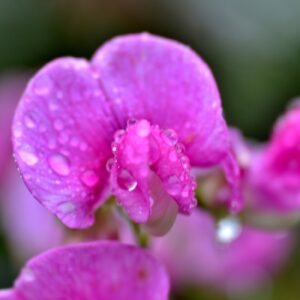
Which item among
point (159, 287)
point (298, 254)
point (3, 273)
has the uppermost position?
point (159, 287)

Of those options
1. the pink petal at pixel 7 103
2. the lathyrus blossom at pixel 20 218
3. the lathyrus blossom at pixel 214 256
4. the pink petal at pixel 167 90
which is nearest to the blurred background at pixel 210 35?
the pink petal at pixel 7 103

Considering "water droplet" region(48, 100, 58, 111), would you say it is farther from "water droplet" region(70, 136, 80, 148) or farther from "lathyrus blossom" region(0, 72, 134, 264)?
"lathyrus blossom" region(0, 72, 134, 264)

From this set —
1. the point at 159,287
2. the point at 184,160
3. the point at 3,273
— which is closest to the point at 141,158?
the point at 184,160

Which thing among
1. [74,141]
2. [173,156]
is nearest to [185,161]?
[173,156]

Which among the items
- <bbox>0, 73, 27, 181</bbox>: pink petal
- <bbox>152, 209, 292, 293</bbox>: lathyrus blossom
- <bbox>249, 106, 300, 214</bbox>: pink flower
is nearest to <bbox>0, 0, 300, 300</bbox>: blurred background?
<bbox>0, 73, 27, 181</bbox>: pink petal

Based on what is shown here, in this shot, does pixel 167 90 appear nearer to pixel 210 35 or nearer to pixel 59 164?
pixel 59 164

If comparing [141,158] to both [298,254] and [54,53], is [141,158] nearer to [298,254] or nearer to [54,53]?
[298,254]

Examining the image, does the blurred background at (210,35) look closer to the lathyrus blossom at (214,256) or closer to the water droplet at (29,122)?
the lathyrus blossom at (214,256)
